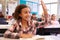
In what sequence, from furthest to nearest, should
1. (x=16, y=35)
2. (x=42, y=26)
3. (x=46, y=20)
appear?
(x=46, y=20) < (x=42, y=26) < (x=16, y=35)

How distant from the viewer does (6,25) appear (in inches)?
93.6

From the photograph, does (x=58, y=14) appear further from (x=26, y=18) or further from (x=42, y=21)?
(x=26, y=18)

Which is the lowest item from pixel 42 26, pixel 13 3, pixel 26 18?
pixel 42 26

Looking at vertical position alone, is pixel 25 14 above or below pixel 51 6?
below

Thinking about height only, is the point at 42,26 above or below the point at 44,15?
below

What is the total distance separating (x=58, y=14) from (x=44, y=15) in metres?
0.33

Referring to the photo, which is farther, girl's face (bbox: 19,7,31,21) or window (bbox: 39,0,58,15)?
window (bbox: 39,0,58,15)

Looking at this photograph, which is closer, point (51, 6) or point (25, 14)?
point (25, 14)

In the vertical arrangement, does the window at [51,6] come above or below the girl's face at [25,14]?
above

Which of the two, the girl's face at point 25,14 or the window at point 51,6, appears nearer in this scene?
the girl's face at point 25,14

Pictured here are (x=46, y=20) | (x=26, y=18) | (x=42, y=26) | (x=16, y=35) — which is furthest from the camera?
(x=46, y=20)

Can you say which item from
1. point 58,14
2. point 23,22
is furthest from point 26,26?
point 58,14

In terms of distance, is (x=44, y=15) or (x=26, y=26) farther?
(x=44, y=15)

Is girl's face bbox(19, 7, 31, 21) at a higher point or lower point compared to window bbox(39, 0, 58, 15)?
lower
